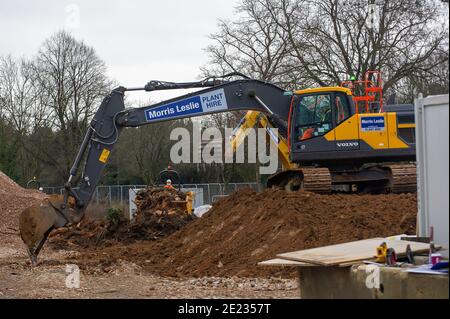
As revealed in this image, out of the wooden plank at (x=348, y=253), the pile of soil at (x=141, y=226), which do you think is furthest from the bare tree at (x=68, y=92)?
the wooden plank at (x=348, y=253)

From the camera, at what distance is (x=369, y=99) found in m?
17.3

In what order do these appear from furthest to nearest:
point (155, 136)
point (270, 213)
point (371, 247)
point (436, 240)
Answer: point (155, 136), point (270, 213), point (371, 247), point (436, 240)

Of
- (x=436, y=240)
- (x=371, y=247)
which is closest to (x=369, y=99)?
(x=371, y=247)

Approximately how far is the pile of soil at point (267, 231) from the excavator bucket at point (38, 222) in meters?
0.97

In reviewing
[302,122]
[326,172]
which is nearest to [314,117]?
[302,122]

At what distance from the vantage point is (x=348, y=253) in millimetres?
7605

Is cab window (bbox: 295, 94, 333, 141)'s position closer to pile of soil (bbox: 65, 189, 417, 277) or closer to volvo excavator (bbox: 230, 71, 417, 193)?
volvo excavator (bbox: 230, 71, 417, 193)

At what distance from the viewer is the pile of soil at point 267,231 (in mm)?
12836

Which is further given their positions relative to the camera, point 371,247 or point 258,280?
point 258,280

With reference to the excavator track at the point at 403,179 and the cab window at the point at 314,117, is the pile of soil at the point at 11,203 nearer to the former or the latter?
the cab window at the point at 314,117

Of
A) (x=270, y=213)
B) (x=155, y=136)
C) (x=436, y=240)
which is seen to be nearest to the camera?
(x=436, y=240)

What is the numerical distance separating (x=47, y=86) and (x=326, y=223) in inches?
1424
